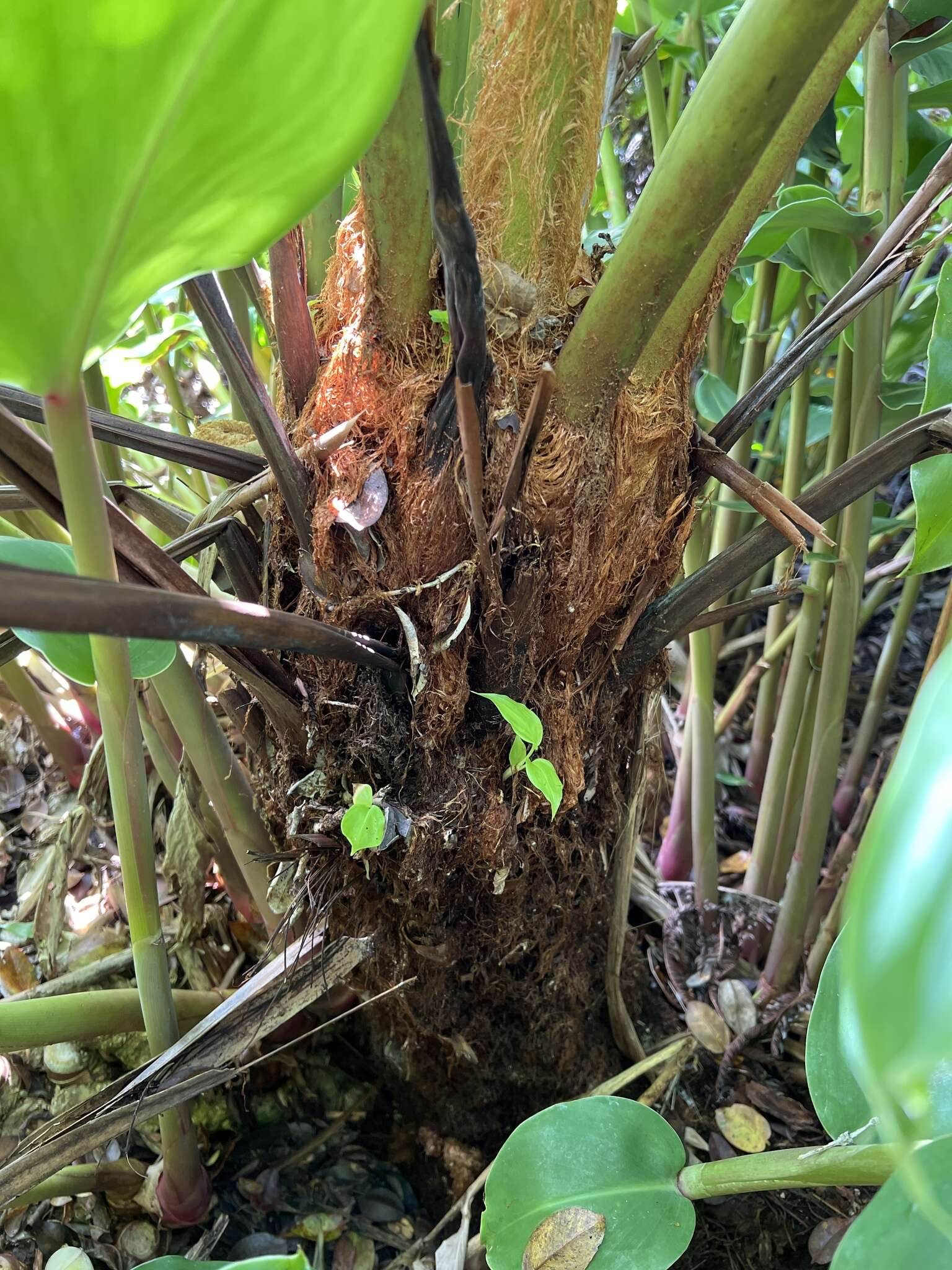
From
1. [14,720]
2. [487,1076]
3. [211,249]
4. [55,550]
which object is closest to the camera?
[211,249]

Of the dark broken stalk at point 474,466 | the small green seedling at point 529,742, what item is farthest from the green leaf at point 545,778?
the dark broken stalk at point 474,466

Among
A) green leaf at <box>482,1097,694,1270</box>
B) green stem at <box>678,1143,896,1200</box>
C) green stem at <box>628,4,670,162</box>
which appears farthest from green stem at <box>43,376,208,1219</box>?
green stem at <box>628,4,670,162</box>

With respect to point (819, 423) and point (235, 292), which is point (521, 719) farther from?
point (819, 423)

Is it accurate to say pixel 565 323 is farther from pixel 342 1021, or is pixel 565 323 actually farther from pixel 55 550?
pixel 342 1021

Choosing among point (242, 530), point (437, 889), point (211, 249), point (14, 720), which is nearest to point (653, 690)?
point (437, 889)

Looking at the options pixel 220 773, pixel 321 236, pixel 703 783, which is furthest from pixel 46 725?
pixel 703 783

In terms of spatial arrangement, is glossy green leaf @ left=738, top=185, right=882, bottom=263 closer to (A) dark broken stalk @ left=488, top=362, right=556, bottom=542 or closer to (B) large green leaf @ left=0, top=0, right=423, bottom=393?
(A) dark broken stalk @ left=488, top=362, right=556, bottom=542
